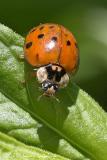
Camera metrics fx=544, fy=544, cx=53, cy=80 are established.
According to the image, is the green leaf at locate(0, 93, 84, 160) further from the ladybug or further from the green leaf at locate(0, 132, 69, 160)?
the ladybug

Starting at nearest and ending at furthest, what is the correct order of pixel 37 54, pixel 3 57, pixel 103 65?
pixel 3 57
pixel 37 54
pixel 103 65

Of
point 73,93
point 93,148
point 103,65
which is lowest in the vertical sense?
point 103,65

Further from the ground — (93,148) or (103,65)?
(93,148)

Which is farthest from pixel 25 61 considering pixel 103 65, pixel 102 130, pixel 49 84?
pixel 103 65

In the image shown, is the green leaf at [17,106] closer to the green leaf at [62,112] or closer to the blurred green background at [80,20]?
the green leaf at [62,112]

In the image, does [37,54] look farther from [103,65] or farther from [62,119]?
[103,65]

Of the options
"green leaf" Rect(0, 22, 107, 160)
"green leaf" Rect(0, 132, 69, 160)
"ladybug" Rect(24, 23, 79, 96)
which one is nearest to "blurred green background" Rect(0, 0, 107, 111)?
"ladybug" Rect(24, 23, 79, 96)

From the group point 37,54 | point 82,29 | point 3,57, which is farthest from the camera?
point 82,29
